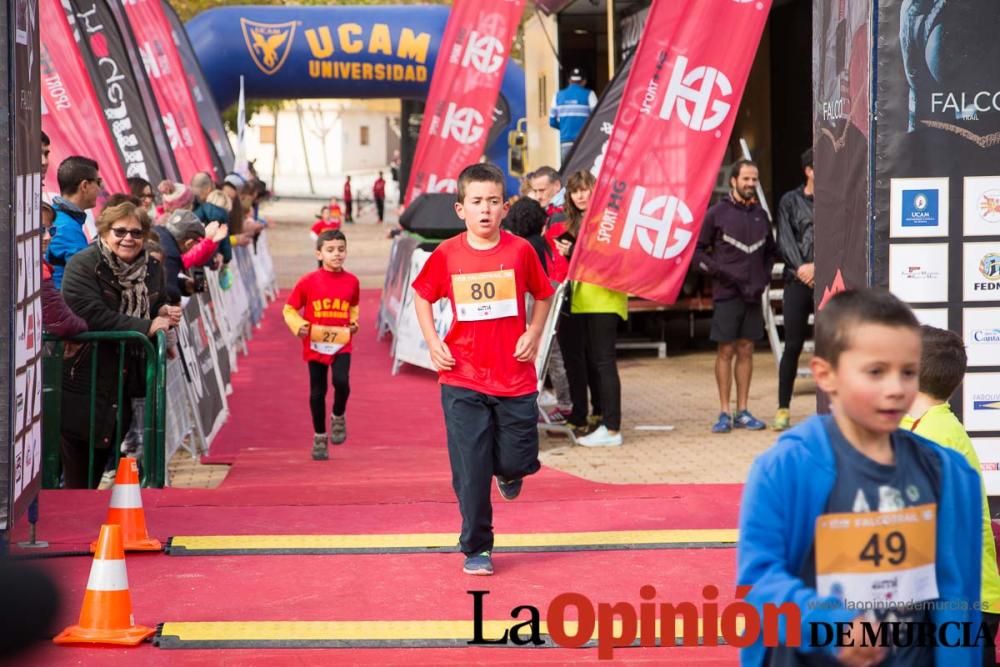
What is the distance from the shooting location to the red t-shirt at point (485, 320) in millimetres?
6715

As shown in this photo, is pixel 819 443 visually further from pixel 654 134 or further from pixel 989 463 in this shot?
pixel 654 134

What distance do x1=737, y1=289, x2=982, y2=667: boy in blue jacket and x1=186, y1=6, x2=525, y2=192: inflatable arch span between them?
78.0ft

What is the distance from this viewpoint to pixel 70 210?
898 cm

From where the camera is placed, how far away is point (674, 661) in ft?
17.4

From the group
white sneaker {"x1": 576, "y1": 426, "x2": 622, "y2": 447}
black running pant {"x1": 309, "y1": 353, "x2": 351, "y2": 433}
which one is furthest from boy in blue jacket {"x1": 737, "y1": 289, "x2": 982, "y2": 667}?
white sneaker {"x1": 576, "y1": 426, "x2": 622, "y2": 447}

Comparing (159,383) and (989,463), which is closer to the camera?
(989,463)

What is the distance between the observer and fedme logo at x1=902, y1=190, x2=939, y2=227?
6762 millimetres

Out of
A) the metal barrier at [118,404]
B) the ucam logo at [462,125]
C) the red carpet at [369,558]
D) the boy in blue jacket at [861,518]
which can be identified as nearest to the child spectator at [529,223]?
the red carpet at [369,558]

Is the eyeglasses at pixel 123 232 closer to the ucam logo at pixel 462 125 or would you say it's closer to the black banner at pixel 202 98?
the ucam logo at pixel 462 125

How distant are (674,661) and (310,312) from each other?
5.70 metres

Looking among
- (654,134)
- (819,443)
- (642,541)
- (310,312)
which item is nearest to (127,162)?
(310,312)

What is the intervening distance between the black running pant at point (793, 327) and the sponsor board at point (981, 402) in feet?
14.7

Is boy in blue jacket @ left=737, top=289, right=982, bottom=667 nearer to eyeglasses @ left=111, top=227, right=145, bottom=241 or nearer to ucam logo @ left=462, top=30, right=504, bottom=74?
eyeglasses @ left=111, top=227, right=145, bottom=241

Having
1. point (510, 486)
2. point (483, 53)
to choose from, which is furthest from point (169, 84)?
point (510, 486)
